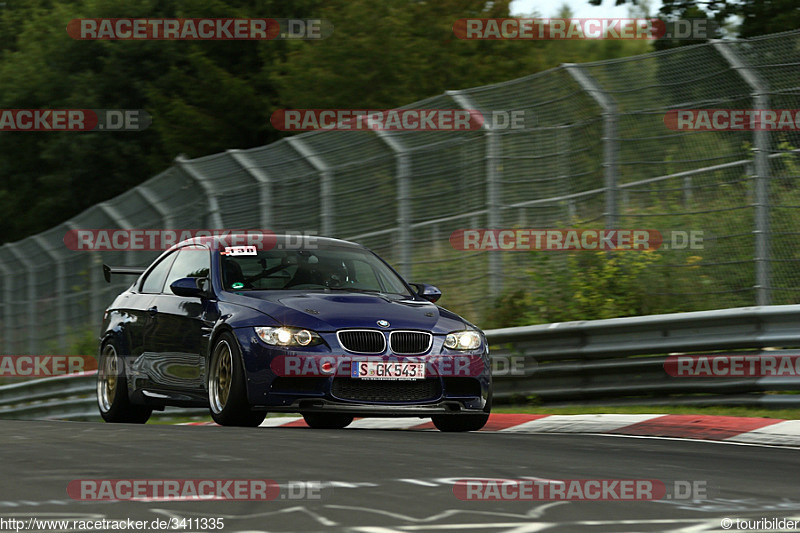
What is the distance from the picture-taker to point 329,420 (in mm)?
12008

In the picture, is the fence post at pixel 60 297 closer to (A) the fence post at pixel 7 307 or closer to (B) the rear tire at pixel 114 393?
(A) the fence post at pixel 7 307

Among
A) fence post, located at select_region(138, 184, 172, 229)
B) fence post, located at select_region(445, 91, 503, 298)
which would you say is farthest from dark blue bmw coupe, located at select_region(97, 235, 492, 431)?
fence post, located at select_region(138, 184, 172, 229)

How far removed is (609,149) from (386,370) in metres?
4.45

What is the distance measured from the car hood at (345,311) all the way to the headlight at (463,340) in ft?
0.18

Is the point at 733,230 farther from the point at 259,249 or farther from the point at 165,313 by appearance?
the point at 165,313

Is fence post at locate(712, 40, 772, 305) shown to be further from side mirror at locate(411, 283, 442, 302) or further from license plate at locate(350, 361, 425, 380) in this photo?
license plate at locate(350, 361, 425, 380)

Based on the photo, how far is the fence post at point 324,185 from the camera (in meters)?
16.7

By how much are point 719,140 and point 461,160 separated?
3.30m

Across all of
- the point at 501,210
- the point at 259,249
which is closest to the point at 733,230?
the point at 501,210

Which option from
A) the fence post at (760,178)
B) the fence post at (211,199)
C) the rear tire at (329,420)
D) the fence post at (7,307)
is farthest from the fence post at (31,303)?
the fence post at (760,178)

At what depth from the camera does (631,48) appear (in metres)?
92.8

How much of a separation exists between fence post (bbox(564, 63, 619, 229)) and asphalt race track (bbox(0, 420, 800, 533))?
3714 millimetres

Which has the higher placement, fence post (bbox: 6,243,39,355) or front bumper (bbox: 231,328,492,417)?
fence post (bbox: 6,243,39,355)

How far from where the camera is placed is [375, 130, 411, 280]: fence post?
1533 centimetres
